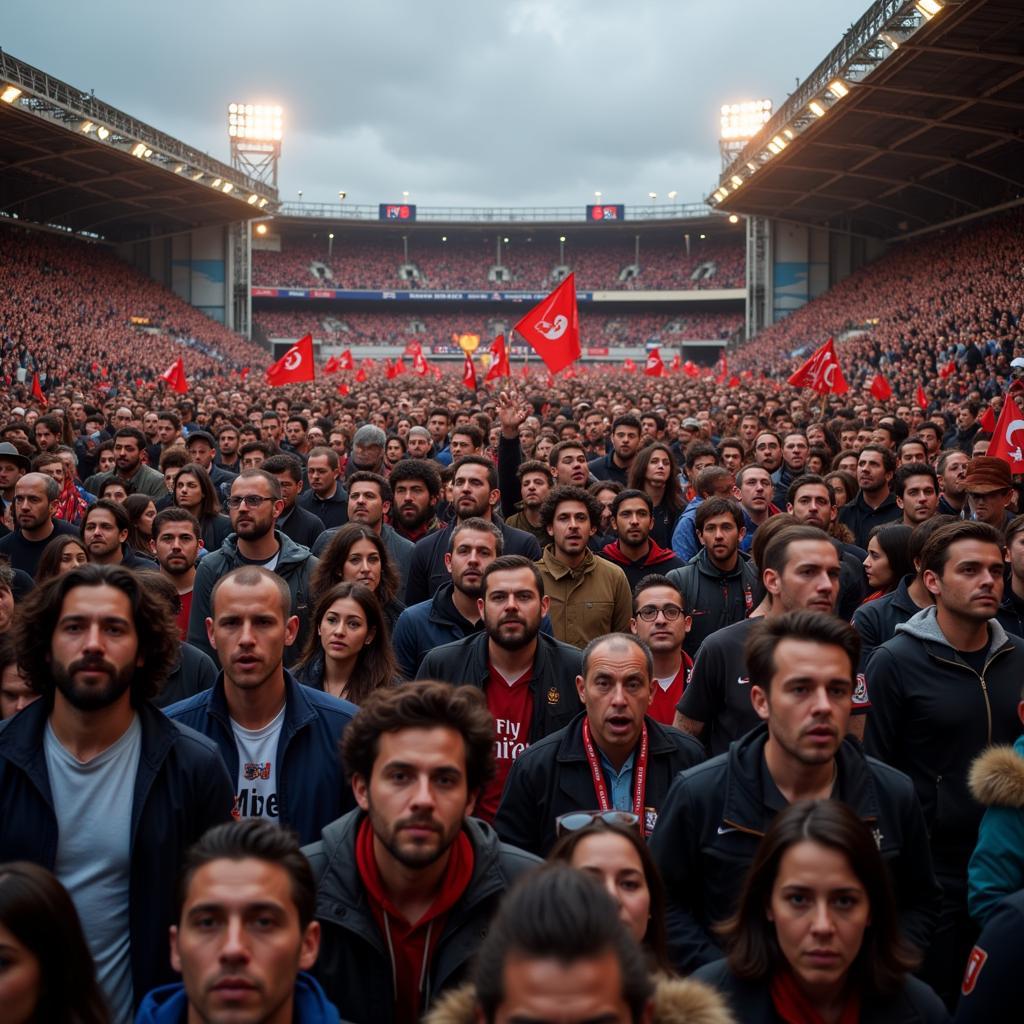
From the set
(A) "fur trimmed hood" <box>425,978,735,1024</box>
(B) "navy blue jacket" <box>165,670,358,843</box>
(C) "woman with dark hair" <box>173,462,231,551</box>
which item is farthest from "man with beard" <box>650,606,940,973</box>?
(C) "woman with dark hair" <box>173,462,231,551</box>

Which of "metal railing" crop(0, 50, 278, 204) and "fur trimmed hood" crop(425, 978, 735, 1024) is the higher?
"metal railing" crop(0, 50, 278, 204)

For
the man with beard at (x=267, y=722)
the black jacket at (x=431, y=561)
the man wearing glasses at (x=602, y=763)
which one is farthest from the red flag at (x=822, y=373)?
the man with beard at (x=267, y=722)

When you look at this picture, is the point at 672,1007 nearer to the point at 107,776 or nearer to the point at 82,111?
the point at 107,776

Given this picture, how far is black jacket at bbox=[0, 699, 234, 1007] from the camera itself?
A: 10.1 ft

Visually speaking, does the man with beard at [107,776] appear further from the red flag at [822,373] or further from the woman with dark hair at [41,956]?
the red flag at [822,373]

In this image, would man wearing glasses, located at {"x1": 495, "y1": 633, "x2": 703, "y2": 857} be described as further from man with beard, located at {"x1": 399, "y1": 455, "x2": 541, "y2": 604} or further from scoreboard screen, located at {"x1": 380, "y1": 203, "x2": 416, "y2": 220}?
scoreboard screen, located at {"x1": 380, "y1": 203, "x2": 416, "y2": 220}

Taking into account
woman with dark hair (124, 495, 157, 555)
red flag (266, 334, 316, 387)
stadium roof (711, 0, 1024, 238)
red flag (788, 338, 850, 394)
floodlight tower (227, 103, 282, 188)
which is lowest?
woman with dark hair (124, 495, 157, 555)

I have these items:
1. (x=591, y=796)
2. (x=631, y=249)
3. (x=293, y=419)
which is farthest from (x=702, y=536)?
(x=631, y=249)

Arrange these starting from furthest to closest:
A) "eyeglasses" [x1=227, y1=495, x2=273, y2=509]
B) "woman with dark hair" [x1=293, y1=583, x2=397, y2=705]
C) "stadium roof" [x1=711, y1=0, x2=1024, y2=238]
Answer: "stadium roof" [x1=711, y1=0, x2=1024, y2=238] < "eyeglasses" [x1=227, y1=495, x2=273, y2=509] < "woman with dark hair" [x1=293, y1=583, x2=397, y2=705]

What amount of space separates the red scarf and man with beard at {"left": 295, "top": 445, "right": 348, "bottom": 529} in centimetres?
632

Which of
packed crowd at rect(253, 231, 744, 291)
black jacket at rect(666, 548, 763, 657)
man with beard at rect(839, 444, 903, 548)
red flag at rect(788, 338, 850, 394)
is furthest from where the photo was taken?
packed crowd at rect(253, 231, 744, 291)

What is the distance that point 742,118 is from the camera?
212ft

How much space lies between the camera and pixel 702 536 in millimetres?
6168

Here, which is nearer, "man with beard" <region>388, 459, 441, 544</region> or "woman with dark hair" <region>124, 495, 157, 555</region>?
"woman with dark hair" <region>124, 495, 157, 555</region>
